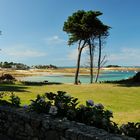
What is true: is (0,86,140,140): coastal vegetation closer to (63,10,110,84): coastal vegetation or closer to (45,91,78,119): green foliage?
(45,91,78,119): green foliage

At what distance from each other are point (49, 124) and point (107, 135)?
4.75 feet

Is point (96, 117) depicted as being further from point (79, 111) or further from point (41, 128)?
point (41, 128)

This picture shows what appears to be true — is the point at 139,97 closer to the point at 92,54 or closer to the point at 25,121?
the point at 25,121

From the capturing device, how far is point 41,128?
6.45m

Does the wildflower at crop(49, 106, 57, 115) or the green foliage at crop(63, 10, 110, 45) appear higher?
the green foliage at crop(63, 10, 110, 45)

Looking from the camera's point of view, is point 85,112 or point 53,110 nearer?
point 85,112

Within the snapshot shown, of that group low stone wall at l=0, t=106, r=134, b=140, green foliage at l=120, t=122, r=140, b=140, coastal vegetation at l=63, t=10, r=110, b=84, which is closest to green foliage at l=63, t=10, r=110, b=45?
coastal vegetation at l=63, t=10, r=110, b=84

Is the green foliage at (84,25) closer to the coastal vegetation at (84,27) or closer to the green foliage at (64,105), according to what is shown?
the coastal vegetation at (84,27)

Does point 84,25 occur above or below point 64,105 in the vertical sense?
above

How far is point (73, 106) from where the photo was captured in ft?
22.2

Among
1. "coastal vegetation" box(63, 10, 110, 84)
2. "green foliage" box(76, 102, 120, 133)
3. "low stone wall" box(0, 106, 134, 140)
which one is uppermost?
"coastal vegetation" box(63, 10, 110, 84)

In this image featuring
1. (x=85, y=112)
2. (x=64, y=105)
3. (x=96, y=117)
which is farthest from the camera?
(x=64, y=105)

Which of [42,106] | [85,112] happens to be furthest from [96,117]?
[42,106]

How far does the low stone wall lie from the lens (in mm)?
5344
